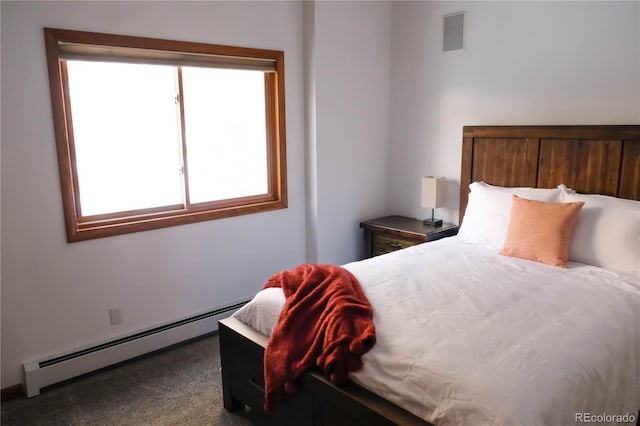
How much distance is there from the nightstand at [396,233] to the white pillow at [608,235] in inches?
41.3

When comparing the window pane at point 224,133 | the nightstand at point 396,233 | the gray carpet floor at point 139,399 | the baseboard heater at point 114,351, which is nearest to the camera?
the gray carpet floor at point 139,399

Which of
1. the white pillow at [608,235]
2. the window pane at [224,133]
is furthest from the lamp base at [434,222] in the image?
the window pane at [224,133]

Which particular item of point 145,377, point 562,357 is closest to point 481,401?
point 562,357

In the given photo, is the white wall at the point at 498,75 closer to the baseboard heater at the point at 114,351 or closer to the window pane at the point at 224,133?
the window pane at the point at 224,133

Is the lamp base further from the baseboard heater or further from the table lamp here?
the baseboard heater

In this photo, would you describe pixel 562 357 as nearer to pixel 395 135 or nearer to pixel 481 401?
pixel 481 401

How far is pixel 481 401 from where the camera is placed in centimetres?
135

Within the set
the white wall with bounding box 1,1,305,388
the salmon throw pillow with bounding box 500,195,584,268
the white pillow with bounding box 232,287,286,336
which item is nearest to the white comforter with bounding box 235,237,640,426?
the white pillow with bounding box 232,287,286,336

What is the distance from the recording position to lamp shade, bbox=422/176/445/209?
3.48m

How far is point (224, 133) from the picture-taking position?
3.25m

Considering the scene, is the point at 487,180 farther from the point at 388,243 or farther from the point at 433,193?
the point at 388,243

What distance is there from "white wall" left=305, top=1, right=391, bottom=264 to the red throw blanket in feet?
5.37

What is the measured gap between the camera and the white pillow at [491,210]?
284 cm

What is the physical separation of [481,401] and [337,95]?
2.71 metres
